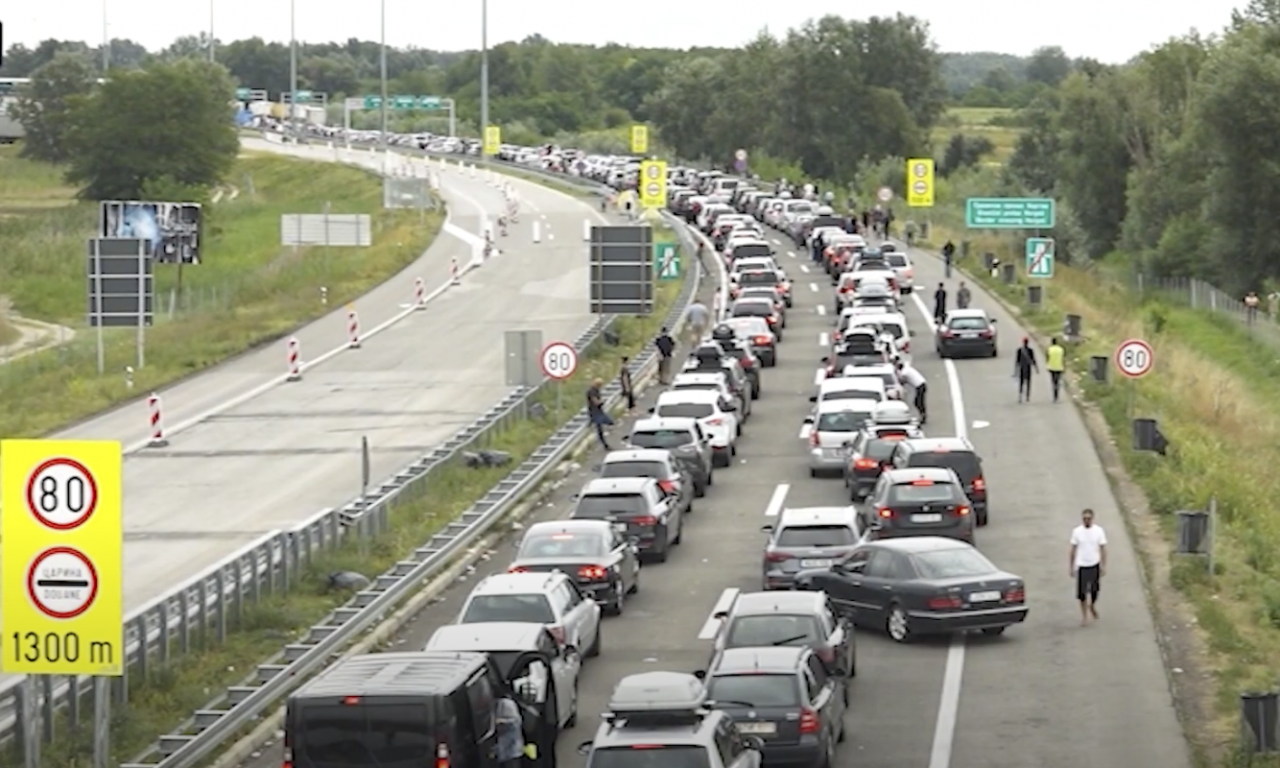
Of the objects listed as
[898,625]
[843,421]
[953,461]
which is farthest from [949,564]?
[843,421]

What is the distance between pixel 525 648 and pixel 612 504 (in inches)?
464

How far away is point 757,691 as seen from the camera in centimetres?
2145

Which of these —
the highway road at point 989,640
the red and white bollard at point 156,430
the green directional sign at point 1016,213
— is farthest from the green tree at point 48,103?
the highway road at point 989,640

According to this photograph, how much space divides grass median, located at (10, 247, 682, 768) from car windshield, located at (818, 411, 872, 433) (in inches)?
215

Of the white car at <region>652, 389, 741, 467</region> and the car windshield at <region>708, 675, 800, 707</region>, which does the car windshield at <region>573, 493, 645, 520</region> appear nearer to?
the white car at <region>652, 389, 741, 467</region>

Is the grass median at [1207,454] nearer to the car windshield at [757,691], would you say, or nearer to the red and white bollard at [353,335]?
the car windshield at [757,691]

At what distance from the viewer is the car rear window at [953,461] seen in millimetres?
36344

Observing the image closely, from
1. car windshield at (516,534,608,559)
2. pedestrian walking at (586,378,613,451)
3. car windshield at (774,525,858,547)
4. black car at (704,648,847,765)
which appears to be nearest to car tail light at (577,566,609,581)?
car windshield at (516,534,608,559)

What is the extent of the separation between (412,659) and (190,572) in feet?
53.9

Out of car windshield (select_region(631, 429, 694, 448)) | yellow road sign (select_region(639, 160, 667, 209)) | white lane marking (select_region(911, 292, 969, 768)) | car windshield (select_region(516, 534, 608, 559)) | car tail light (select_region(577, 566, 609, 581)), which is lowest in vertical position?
white lane marking (select_region(911, 292, 969, 768))

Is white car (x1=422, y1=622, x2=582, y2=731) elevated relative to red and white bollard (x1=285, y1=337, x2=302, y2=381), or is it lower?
elevated

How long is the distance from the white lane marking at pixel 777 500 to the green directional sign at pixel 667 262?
113 feet

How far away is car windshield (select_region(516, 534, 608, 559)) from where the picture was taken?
30.2 metres


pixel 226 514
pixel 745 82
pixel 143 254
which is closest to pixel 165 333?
pixel 143 254
